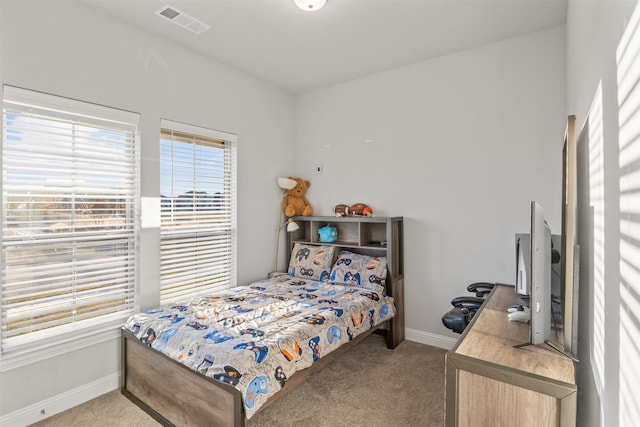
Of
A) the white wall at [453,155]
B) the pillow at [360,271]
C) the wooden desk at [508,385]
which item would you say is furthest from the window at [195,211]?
the wooden desk at [508,385]

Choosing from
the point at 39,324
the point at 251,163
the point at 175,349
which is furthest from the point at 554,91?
the point at 39,324

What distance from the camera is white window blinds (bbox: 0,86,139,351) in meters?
2.12

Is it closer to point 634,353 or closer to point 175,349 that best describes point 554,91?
point 634,353

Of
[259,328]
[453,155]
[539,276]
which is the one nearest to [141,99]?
[259,328]

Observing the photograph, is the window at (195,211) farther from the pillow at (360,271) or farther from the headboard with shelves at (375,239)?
the pillow at (360,271)

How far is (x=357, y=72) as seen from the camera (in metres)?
3.66

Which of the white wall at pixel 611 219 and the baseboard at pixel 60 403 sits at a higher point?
the white wall at pixel 611 219

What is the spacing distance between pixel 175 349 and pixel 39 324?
1026 mm

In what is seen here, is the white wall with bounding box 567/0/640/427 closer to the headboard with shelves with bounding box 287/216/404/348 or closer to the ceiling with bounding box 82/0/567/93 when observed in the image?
the ceiling with bounding box 82/0/567/93

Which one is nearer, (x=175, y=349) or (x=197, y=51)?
(x=175, y=349)

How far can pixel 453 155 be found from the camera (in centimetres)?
322

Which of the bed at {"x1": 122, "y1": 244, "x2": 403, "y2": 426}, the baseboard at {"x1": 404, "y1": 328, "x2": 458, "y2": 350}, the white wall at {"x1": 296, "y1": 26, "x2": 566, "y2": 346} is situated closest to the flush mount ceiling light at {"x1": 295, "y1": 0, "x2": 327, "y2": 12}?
the white wall at {"x1": 296, "y1": 26, "x2": 566, "y2": 346}

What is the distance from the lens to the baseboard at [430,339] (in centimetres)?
326

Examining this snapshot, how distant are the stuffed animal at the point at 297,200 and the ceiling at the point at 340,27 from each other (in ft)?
4.52
